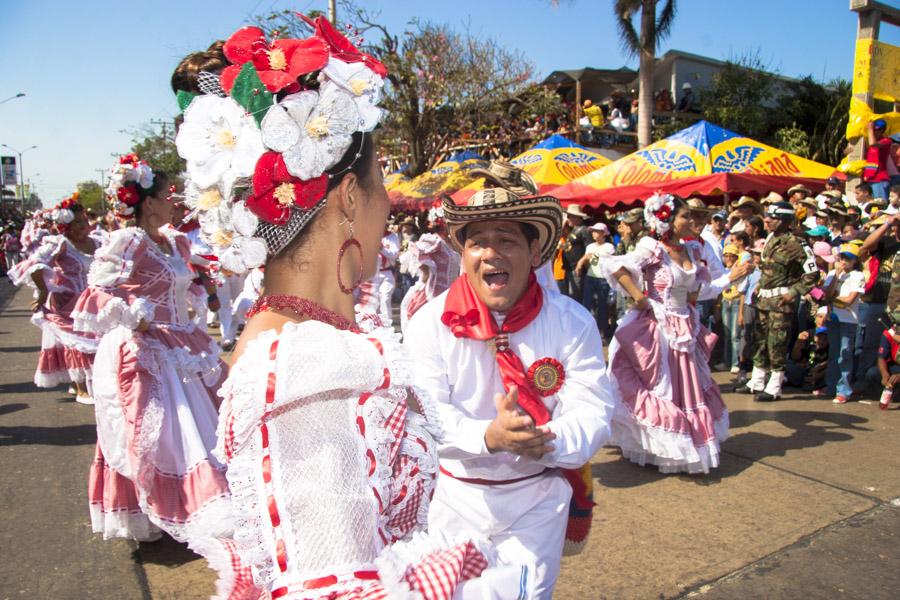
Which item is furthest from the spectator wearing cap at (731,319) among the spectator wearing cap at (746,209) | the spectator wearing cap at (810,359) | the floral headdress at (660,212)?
the floral headdress at (660,212)

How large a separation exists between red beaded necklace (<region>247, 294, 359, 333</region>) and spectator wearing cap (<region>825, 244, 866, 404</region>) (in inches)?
289

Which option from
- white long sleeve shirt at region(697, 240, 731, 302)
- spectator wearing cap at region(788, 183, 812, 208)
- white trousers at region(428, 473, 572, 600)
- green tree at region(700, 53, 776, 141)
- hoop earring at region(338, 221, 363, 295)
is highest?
green tree at region(700, 53, 776, 141)

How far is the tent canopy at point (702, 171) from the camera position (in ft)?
33.7

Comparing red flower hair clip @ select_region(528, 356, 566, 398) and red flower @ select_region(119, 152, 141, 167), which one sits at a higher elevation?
red flower @ select_region(119, 152, 141, 167)

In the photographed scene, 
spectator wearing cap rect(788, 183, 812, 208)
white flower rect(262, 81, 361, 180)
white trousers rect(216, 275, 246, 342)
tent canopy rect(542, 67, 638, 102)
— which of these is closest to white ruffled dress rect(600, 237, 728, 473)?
white flower rect(262, 81, 361, 180)

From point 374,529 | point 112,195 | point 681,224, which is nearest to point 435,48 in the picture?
point 681,224

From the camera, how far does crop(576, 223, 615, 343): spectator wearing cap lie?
11.1 meters

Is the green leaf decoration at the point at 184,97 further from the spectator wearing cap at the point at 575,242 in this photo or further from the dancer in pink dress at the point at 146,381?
the spectator wearing cap at the point at 575,242

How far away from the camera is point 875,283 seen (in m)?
7.12

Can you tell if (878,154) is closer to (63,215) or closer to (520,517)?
(520,517)

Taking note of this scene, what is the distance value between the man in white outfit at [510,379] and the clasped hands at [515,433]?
0.05 metres

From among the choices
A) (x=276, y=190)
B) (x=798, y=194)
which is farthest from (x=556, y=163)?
(x=276, y=190)

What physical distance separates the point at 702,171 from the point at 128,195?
8.97 m

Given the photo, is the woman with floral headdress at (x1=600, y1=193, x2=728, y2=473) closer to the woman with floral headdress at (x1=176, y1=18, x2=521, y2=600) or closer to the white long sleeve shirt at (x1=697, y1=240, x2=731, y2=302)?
the white long sleeve shirt at (x1=697, y1=240, x2=731, y2=302)
